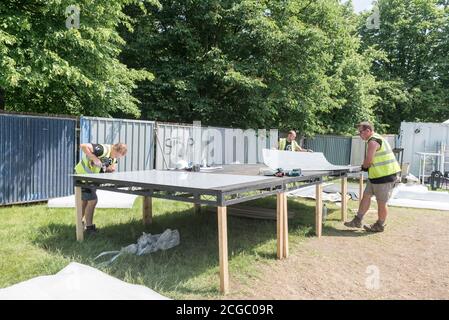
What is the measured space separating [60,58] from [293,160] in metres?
5.57

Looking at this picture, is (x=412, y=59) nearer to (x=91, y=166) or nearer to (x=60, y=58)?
(x=60, y=58)

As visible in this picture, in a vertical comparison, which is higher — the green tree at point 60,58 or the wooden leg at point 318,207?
the green tree at point 60,58

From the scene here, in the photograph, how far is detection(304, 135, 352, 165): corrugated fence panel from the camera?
60.3 ft

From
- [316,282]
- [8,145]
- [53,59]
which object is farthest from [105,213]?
[316,282]

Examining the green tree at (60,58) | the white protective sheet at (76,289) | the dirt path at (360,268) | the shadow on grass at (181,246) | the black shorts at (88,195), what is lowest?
the dirt path at (360,268)

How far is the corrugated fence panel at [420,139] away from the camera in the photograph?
15.0 meters

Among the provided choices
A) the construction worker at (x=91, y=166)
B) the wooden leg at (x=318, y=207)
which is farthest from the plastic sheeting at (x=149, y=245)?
the wooden leg at (x=318, y=207)

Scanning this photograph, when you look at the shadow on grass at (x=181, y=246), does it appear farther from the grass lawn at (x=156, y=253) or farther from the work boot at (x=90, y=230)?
the work boot at (x=90, y=230)

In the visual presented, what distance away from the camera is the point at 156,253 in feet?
16.0

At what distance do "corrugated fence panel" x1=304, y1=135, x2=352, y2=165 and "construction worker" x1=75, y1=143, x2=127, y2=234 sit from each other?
1405 cm

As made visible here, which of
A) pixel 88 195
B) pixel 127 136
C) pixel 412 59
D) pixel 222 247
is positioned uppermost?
pixel 412 59

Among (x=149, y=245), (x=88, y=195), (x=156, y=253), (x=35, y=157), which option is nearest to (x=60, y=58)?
(x=35, y=157)

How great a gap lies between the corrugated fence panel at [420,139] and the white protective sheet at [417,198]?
485cm

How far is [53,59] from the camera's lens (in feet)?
26.2
